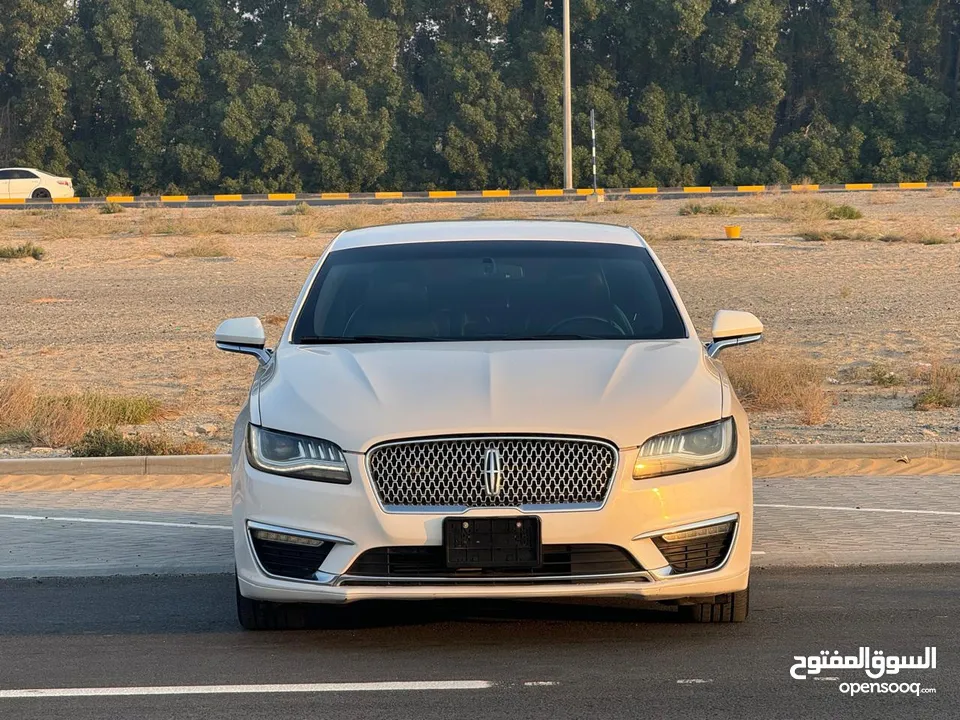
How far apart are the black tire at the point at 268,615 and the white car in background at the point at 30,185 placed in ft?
180

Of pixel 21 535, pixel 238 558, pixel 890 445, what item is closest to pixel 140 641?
pixel 238 558

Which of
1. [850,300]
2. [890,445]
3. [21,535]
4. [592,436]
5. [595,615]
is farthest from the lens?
[850,300]

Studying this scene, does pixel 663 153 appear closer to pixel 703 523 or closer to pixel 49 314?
pixel 49 314

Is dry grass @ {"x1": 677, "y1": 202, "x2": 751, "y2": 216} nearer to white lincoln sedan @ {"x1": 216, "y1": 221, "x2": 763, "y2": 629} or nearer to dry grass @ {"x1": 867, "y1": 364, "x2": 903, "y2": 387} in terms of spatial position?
dry grass @ {"x1": 867, "y1": 364, "x2": 903, "y2": 387}

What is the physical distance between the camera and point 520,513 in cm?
563

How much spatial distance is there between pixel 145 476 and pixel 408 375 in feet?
17.2

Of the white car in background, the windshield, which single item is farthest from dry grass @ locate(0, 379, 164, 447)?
the white car in background

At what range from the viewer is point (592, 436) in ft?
18.7

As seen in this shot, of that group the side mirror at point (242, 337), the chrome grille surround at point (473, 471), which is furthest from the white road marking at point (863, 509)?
the chrome grille surround at point (473, 471)

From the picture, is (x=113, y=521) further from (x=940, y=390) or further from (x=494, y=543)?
(x=940, y=390)

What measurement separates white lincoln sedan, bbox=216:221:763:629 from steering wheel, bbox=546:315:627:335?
0.51m

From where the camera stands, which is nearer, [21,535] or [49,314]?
[21,535]

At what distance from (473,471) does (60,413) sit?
8.01m

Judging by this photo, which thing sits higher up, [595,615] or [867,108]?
[595,615]
